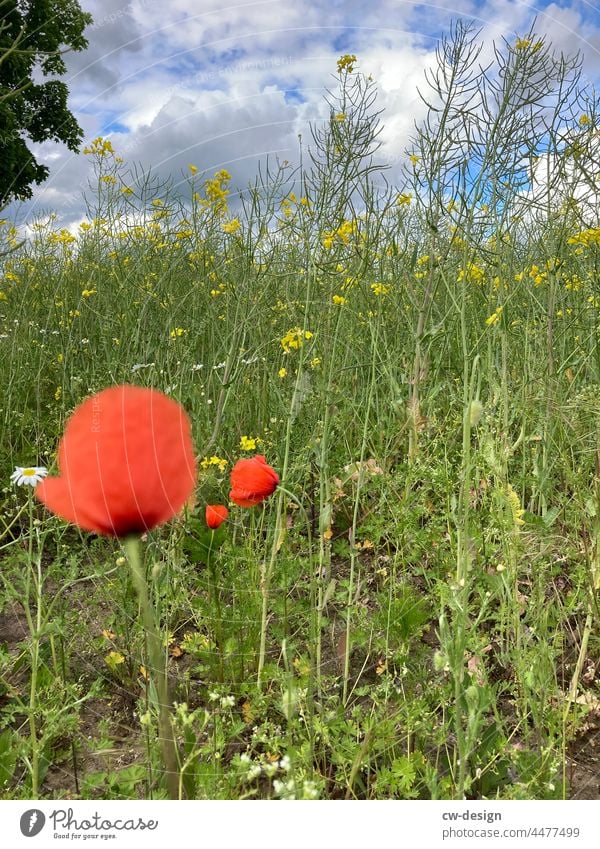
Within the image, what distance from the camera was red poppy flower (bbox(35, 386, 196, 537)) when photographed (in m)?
0.57

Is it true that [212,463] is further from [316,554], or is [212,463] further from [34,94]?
[34,94]

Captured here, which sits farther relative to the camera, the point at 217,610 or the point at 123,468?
the point at 217,610

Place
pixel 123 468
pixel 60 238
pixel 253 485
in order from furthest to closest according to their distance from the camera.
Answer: pixel 60 238 < pixel 253 485 < pixel 123 468

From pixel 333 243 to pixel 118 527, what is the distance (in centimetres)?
85

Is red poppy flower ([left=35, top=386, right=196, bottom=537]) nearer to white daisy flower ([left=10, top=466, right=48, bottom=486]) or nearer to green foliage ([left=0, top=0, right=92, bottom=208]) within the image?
white daisy flower ([left=10, top=466, right=48, bottom=486])

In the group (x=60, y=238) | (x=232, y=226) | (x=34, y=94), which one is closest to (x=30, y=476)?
(x=34, y=94)

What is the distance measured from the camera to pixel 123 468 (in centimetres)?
56

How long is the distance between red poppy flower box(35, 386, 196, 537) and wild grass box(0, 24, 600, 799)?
7.4 inches

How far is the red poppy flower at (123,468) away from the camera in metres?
0.57

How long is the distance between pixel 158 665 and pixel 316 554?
2.03ft

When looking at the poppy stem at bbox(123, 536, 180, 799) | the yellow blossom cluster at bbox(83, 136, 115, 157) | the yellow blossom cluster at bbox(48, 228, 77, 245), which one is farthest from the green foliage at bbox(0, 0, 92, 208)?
the yellow blossom cluster at bbox(48, 228, 77, 245)

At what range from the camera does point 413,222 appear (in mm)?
1885
